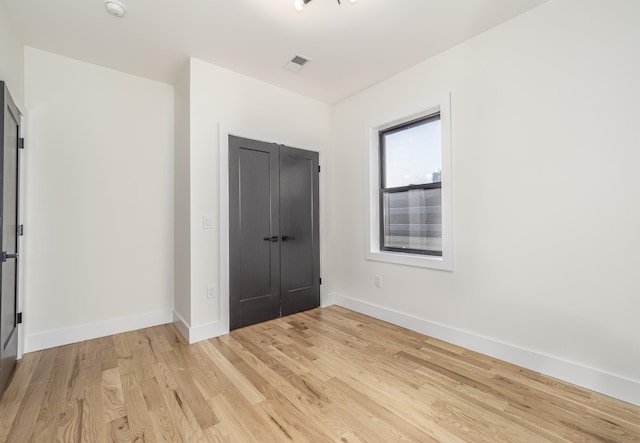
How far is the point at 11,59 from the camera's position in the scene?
223cm

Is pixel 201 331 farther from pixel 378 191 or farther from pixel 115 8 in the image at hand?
pixel 115 8

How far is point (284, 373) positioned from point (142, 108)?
306 cm

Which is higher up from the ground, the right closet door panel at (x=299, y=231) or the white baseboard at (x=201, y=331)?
the right closet door panel at (x=299, y=231)

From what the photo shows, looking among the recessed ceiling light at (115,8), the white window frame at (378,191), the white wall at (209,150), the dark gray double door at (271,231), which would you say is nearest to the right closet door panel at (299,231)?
the dark gray double door at (271,231)

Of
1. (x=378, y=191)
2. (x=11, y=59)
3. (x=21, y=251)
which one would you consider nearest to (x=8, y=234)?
(x=21, y=251)

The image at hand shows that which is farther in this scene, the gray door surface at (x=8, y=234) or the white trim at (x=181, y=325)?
the white trim at (x=181, y=325)

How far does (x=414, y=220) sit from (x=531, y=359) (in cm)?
154

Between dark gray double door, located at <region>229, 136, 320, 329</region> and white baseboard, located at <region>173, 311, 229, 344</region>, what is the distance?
0.13 meters

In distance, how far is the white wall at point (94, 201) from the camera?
8.53ft

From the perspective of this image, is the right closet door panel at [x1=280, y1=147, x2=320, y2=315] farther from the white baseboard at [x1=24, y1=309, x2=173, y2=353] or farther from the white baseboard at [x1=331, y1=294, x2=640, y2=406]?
the white baseboard at [x1=24, y1=309, x2=173, y2=353]

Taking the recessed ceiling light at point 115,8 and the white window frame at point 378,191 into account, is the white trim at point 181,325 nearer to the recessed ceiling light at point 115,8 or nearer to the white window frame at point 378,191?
the white window frame at point 378,191

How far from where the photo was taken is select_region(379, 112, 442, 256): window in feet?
9.63

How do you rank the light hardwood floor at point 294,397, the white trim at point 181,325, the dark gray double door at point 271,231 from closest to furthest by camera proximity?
the light hardwood floor at point 294,397 < the white trim at point 181,325 < the dark gray double door at point 271,231

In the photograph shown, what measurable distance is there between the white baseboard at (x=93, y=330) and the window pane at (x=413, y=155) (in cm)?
304
